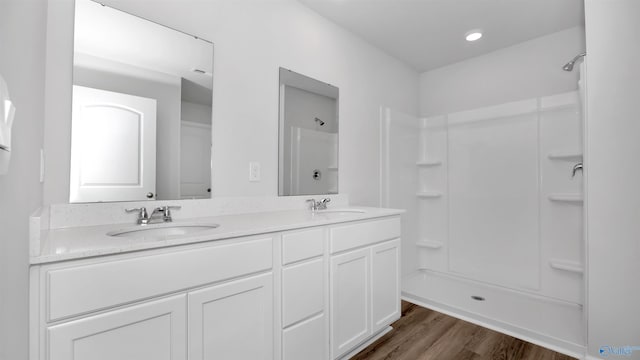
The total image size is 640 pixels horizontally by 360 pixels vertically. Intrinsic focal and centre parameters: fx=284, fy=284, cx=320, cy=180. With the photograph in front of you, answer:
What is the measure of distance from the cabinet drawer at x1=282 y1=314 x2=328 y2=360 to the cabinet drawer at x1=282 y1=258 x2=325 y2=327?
47mm

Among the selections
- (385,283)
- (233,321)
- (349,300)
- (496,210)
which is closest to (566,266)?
(496,210)

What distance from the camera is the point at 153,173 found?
1483 millimetres

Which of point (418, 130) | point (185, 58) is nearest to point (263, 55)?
point (185, 58)

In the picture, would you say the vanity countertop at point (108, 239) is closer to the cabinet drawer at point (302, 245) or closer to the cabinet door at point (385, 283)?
the cabinet drawer at point (302, 245)

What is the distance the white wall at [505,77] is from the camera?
2.65 m

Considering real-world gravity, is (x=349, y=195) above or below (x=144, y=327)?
above

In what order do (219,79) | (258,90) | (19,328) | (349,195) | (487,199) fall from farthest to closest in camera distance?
(487,199) < (349,195) < (258,90) < (219,79) < (19,328)

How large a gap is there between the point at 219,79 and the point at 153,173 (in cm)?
67

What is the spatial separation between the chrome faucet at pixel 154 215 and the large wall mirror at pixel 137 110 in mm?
71

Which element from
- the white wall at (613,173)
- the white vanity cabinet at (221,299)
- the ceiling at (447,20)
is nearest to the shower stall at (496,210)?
the white wall at (613,173)

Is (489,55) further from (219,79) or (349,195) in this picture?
(219,79)

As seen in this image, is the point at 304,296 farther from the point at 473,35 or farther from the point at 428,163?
the point at 473,35

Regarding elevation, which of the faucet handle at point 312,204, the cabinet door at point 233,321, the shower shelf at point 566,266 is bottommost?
the shower shelf at point 566,266

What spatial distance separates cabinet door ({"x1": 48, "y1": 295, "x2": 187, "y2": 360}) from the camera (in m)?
0.82
